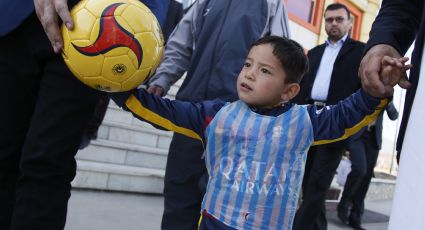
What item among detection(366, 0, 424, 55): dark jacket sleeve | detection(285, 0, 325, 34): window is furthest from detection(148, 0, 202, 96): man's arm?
detection(285, 0, 325, 34): window

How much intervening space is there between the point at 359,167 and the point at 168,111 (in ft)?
11.3

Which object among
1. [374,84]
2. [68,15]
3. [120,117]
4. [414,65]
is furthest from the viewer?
[120,117]

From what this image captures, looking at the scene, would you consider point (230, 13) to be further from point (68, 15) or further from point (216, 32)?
point (68, 15)

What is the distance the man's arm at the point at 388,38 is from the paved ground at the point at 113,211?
212 cm

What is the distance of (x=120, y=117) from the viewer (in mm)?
5238

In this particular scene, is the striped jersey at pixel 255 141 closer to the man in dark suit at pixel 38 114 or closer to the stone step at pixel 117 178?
the man in dark suit at pixel 38 114

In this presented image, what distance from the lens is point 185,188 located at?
2279 millimetres

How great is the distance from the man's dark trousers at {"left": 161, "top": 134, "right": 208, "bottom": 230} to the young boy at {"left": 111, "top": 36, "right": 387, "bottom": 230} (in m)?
0.55

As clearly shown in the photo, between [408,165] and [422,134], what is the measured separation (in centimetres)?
8

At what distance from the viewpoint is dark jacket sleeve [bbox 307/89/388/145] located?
1.55 m

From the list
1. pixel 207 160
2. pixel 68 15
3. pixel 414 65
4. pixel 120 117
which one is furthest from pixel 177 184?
pixel 120 117

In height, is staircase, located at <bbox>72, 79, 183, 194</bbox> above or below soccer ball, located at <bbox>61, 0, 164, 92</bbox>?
below

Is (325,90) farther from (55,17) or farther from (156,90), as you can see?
(55,17)

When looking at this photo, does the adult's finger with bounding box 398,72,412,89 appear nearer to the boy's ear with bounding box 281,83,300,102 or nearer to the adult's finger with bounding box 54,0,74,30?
the boy's ear with bounding box 281,83,300,102
